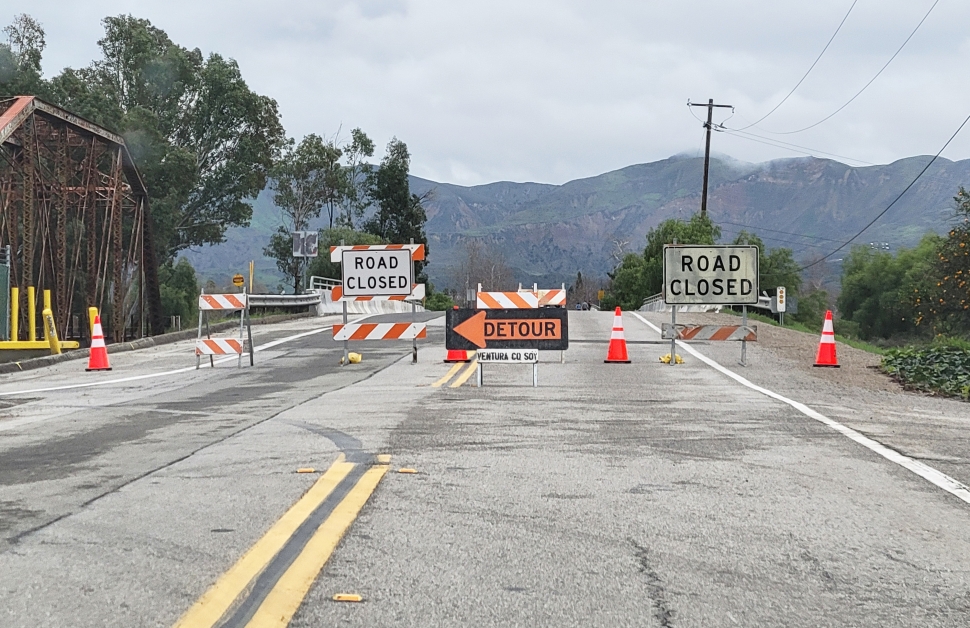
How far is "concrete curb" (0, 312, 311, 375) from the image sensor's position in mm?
19359

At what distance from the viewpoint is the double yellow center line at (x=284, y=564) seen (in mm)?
4086

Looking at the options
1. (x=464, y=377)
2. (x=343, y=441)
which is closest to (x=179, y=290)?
(x=464, y=377)

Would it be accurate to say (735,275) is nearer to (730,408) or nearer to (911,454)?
(730,408)

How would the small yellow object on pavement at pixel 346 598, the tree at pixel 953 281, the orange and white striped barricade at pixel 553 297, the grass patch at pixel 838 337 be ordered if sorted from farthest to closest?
the tree at pixel 953 281, the grass patch at pixel 838 337, the orange and white striped barricade at pixel 553 297, the small yellow object on pavement at pixel 346 598

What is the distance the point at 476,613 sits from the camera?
4191 millimetres

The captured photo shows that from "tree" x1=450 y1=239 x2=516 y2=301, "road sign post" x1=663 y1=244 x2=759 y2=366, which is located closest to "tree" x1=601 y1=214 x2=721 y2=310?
"tree" x1=450 y1=239 x2=516 y2=301

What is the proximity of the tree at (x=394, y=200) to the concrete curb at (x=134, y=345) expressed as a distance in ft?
148

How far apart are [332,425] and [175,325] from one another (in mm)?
34773

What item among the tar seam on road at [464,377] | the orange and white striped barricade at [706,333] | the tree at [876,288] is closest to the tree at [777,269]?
the tree at [876,288]

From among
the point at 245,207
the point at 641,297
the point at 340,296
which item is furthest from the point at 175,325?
the point at 641,297

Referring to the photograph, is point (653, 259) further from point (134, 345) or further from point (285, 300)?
point (134, 345)

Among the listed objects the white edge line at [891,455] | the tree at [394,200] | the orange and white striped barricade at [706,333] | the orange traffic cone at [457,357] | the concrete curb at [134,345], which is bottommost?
the concrete curb at [134,345]

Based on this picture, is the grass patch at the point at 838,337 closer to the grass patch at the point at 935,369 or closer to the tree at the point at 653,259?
the grass patch at the point at 935,369

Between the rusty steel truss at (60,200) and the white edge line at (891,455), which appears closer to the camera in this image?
the white edge line at (891,455)
